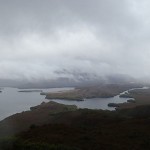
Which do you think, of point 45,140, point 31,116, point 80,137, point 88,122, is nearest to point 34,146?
point 45,140

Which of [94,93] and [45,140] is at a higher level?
[94,93]

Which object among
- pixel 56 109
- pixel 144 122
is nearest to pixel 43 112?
pixel 56 109

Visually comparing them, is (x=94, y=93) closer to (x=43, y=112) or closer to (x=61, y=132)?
(x=43, y=112)

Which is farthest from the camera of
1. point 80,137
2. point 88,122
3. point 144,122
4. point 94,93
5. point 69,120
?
point 94,93

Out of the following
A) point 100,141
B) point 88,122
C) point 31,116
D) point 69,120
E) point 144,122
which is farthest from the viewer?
point 31,116

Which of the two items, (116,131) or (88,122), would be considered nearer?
(116,131)

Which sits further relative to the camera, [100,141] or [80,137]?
[80,137]

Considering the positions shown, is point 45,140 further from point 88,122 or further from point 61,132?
point 88,122

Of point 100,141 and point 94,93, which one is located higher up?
point 94,93

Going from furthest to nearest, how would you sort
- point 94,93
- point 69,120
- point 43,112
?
point 94,93 → point 43,112 → point 69,120
